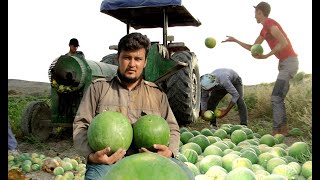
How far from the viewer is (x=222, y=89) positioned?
905 cm

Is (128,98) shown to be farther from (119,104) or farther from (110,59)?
(110,59)

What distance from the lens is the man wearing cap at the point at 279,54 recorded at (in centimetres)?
646

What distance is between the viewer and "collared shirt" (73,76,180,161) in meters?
2.65

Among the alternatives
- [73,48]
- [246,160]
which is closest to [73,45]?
[73,48]

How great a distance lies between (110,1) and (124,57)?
16.2 ft

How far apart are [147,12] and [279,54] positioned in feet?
8.77

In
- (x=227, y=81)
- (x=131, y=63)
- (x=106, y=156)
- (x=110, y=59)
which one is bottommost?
(x=106, y=156)

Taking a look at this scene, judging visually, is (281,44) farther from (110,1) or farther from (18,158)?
(18,158)

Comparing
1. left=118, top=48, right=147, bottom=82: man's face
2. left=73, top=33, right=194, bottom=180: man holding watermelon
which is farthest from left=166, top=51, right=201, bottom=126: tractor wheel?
left=118, top=48, right=147, bottom=82: man's face

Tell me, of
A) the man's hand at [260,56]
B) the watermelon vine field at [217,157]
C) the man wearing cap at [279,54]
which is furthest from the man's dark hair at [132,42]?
the man's hand at [260,56]

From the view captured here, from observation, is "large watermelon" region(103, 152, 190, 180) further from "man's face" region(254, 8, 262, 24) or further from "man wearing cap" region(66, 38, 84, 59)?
"man wearing cap" region(66, 38, 84, 59)

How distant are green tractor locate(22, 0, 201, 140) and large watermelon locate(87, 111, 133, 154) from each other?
3.84 m
